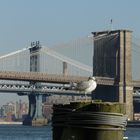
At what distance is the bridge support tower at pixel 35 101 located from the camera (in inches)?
4481

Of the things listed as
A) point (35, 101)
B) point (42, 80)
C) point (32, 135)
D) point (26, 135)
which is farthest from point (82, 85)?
point (35, 101)

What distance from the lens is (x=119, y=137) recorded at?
8.80 m

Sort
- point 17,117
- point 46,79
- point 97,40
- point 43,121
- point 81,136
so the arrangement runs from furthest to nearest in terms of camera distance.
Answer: point 17,117 < point 43,121 < point 97,40 < point 46,79 < point 81,136

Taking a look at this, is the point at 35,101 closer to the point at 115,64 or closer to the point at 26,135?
the point at 115,64

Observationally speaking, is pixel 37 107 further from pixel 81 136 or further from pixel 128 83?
pixel 81 136

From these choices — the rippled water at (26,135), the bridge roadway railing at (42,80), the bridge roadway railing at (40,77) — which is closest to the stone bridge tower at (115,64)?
the bridge roadway railing at (42,80)

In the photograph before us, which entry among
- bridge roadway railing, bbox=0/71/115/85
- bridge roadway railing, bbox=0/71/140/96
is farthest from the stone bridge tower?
bridge roadway railing, bbox=0/71/115/85

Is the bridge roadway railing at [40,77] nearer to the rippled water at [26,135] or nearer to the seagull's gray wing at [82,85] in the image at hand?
the rippled water at [26,135]

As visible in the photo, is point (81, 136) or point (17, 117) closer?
point (81, 136)

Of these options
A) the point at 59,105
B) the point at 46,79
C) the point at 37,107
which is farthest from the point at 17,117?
the point at 59,105

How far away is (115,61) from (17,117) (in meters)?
88.5

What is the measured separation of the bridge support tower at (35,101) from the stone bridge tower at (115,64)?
357 inches

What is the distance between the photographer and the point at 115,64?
106000 millimetres

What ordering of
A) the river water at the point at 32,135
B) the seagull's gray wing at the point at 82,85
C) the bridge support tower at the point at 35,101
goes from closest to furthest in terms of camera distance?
the seagull's gray wing at the point at 82,85 → the river water at the point at 32,135 → the bridge support tower at the point at 35,101
